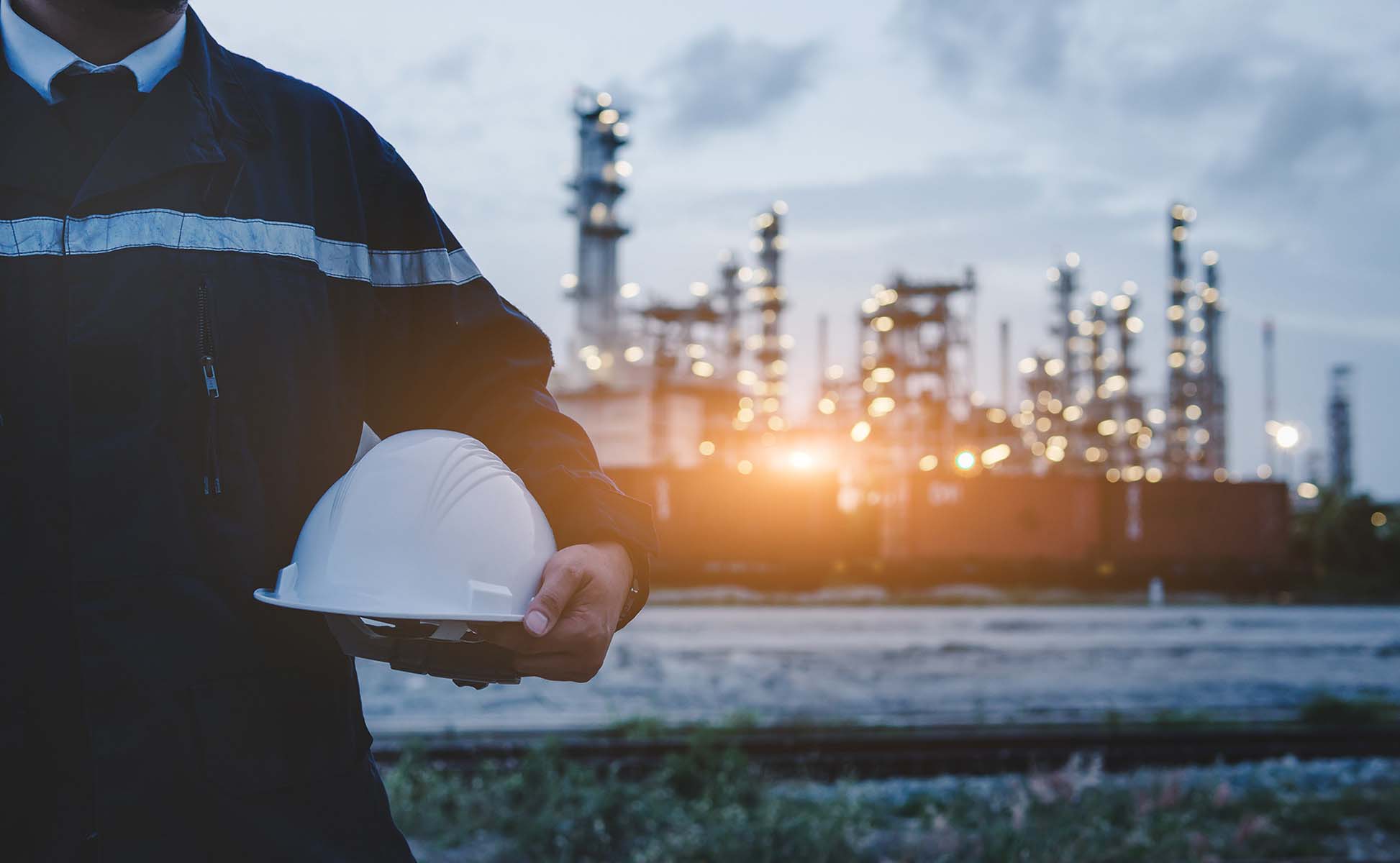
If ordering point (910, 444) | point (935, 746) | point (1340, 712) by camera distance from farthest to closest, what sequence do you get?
point (910, 444), point (1340, 712), point (935, 746)

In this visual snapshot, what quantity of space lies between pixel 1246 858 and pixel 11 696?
18.5 ft

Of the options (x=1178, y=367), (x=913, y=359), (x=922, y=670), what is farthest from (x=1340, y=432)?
(x=922, y=670)

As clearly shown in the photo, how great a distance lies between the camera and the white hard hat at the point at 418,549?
1.23 meters

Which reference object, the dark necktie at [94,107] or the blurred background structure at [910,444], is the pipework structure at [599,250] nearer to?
the blurred background structure at [910,444]

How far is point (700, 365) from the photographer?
124ft

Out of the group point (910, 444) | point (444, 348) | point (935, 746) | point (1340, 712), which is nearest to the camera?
point (444, 348)

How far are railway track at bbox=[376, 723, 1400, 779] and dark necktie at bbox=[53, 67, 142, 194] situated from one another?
5.37 m

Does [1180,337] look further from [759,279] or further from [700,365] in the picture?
[700,365]

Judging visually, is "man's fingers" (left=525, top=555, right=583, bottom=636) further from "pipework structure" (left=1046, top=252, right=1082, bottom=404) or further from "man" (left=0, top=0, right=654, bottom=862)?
"pipework structure" (left=1046, top=252, right=1082, bottom=404)

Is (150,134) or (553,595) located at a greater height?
(150,134)

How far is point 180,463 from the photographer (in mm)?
1172

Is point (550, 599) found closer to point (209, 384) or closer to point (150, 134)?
point (209, 384)

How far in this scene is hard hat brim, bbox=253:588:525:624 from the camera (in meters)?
1.18

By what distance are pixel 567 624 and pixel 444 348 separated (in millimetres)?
514
